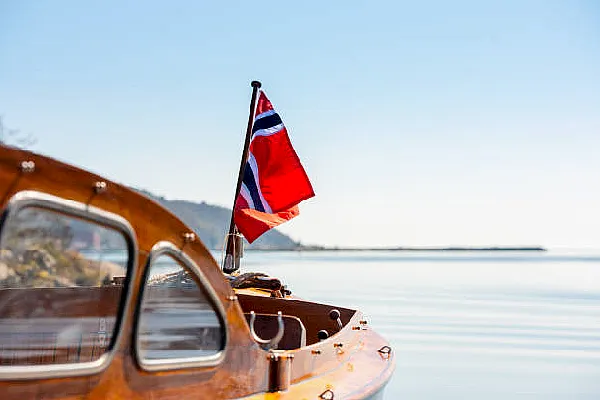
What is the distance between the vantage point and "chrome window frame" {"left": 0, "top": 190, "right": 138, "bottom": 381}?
2697 millimetres

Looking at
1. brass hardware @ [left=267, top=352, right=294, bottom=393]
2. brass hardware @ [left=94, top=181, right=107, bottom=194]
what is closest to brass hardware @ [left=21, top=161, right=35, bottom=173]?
brass hardware @ [left=94, top=181, right=107, bottom=194]

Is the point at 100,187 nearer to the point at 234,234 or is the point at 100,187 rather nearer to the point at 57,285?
the point at 57,285

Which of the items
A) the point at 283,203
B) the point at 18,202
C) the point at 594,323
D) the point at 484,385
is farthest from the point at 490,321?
the point at 18,202

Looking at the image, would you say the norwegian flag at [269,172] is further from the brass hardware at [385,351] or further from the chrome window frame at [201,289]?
the chrome window frame at [201,289]

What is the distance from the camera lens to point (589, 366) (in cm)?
1498

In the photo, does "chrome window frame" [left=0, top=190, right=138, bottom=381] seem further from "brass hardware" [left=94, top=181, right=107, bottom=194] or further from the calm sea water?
the calm sea water

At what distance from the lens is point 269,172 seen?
831cm

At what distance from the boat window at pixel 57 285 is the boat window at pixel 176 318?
0.53 ft

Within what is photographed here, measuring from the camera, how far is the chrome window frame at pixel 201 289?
3.15m

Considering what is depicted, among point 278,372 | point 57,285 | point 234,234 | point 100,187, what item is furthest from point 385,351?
point 100,187

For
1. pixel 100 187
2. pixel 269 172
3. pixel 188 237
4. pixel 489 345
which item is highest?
pixel 269 172

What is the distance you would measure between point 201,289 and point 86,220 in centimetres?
83

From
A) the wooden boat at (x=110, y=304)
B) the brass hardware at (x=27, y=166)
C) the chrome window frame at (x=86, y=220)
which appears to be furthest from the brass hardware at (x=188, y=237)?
the brass hardware at (x=27, y=166)

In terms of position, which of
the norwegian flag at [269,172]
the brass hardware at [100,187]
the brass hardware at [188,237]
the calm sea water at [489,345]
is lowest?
the calm sea water at [489,345]
